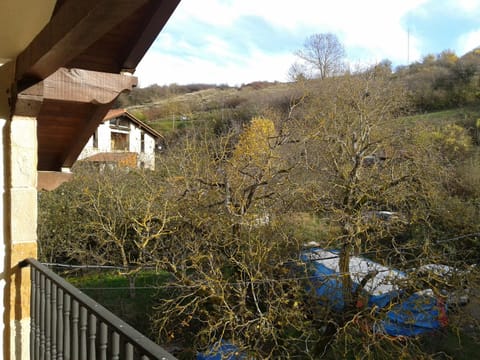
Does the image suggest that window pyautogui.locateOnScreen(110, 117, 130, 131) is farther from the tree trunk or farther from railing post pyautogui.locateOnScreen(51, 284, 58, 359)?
railing post pyautogui.locateOnScreen(51, 284, 58, 359)

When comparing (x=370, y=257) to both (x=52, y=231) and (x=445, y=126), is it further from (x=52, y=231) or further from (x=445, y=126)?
(x=445, y=126)

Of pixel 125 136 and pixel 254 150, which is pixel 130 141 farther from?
pixel 254 150

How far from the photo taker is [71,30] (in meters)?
1.41

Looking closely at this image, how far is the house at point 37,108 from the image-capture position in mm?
1780

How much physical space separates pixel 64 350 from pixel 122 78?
1421 mm

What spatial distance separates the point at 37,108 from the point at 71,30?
3.56 feet

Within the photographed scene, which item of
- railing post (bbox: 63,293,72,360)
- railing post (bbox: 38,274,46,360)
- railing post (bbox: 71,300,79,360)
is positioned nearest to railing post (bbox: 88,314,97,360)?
railing post (bbox: 71,300,79,360)

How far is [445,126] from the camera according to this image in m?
16.8

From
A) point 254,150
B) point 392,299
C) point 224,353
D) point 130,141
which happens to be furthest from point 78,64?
point 130,141

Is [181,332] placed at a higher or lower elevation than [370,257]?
lower

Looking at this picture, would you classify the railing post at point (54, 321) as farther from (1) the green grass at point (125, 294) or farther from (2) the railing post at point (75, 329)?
(1) the green grass at point (125, 294)

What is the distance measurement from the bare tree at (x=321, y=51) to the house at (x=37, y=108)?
92.7ft

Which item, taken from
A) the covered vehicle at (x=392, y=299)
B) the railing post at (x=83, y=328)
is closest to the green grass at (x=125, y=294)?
the covered vehicle at (x=392, y=299)

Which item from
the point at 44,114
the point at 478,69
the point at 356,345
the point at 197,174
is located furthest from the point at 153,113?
the point at 44,114
